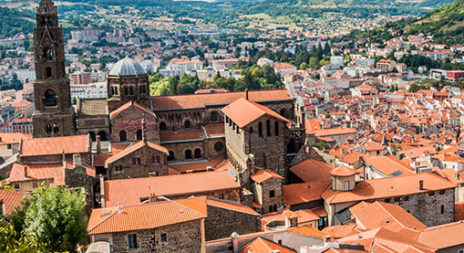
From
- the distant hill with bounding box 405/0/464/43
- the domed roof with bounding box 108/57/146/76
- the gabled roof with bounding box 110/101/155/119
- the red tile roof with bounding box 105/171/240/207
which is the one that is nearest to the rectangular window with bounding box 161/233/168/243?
the red tile roof with bounding box 105/171/240/207

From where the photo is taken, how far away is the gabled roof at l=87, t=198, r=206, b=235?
26.6 m

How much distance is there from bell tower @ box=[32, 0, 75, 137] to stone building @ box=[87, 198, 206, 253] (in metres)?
21.1

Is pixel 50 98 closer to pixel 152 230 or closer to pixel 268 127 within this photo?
pixel 268 127

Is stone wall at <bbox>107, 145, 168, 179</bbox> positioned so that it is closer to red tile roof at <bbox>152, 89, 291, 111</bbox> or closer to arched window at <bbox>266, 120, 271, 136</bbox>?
red tile roof at <bbox>152, 89, 291, 111</bbox>

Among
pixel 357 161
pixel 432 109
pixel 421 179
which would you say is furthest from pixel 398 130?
pixel 421 179

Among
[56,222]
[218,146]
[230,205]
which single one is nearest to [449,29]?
[218,146]

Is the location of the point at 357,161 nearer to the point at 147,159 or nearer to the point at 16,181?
the point at 147,159

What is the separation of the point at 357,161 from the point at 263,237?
27.9 m

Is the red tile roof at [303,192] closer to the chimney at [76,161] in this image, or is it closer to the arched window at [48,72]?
the chimney at [76,161]

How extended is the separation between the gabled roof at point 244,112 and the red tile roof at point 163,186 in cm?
583

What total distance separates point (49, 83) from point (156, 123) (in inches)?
382

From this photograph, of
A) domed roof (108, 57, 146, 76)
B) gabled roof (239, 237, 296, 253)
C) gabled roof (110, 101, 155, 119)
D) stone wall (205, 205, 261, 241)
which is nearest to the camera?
gabled roof (239, 237, 296, 253)

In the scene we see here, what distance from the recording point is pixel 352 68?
174 metres

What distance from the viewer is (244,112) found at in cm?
4419
